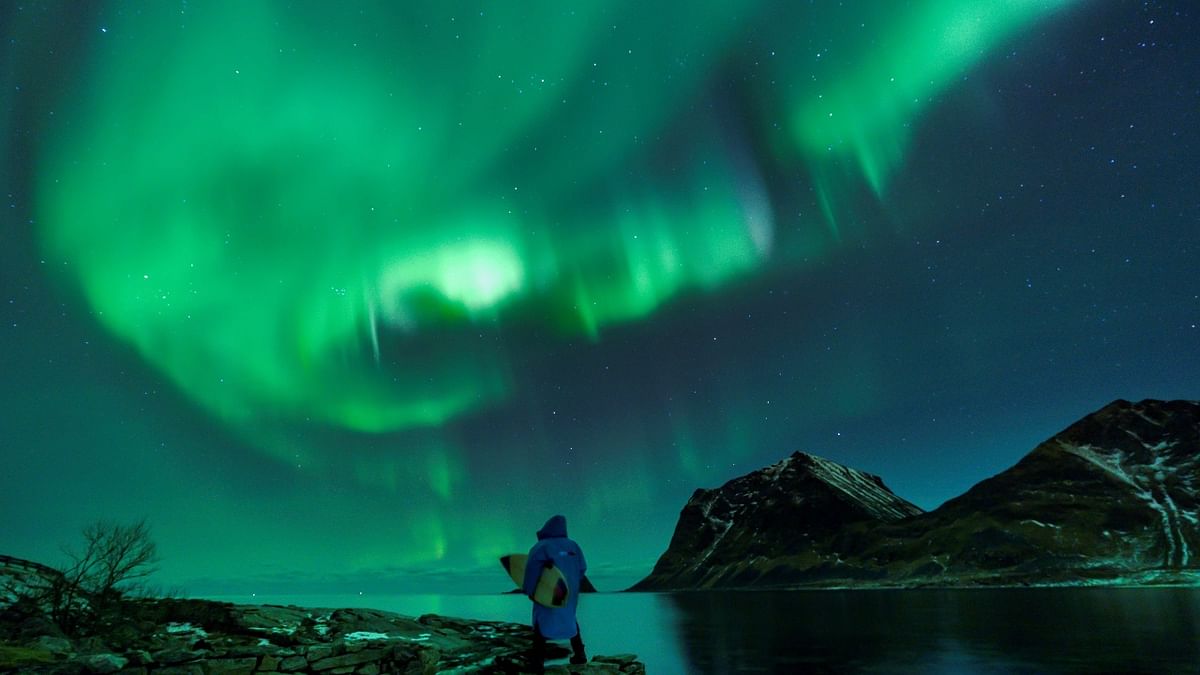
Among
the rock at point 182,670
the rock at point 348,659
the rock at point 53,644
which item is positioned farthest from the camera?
the rock at point 348,659

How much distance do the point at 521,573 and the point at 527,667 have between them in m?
2.83

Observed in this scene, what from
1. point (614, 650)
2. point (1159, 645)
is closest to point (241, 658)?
point (614, 650)

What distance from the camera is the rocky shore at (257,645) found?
50.0ft

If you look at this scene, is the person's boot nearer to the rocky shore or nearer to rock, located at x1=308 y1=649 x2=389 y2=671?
the rocky shore

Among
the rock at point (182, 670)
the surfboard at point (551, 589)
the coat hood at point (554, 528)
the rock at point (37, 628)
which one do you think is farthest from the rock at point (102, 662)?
the coat hood at point (554, 528)

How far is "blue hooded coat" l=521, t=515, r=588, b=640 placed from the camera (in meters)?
16.2

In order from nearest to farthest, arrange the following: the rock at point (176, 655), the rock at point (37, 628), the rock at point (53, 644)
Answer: the rock at point (176, 655) < the rock at point (53, 644) < the rock at point (37, 628)

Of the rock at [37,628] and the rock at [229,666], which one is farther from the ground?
the rock at [37,628]

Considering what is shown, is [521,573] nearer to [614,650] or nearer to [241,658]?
[241,658]

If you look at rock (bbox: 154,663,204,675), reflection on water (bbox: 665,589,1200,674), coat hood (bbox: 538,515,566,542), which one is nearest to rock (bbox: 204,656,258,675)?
rock (bbox: 154,663,204,675)

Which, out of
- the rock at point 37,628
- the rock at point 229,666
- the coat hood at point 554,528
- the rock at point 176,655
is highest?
the coat hood at point 554,528

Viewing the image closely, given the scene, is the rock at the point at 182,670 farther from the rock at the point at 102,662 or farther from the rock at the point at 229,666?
the rock at the point at 102,662

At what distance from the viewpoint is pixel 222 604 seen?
21.6 metres

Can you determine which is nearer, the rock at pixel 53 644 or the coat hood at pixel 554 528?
the rock at pixel 53 644
